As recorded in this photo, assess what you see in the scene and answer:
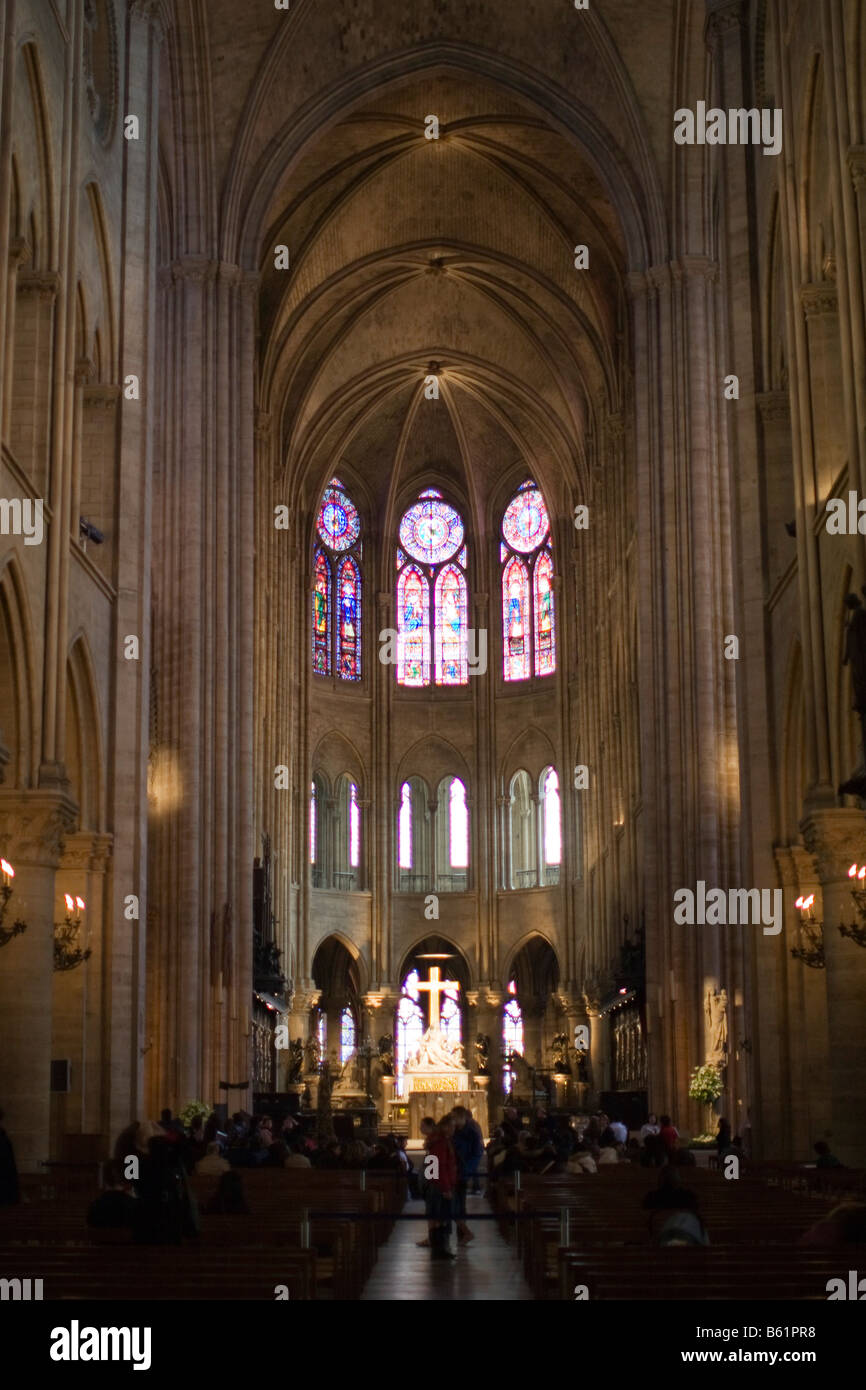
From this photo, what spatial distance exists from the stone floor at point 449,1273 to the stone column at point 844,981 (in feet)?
12.0

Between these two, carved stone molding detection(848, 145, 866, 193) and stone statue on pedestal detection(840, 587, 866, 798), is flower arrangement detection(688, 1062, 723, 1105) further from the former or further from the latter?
carved stone molding detection(848, 145, 866, 193)

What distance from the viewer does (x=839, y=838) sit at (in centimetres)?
1831

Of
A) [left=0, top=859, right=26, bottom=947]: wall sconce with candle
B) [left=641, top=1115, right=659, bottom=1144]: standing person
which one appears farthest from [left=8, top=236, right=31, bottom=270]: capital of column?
[left=641, top=1115, right=659, bottom=1144]: standing person

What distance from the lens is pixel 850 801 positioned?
1858 centimetres

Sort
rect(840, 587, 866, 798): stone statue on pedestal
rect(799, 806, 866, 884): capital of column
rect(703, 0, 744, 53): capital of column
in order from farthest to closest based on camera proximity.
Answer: rect(703, 0, 744, 53): capital of column < rect(799, 806, 866, 884): capital of column < rect(840, 587, 866, 798): stone statue on pedestal

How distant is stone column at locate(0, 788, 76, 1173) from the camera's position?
18281 mm

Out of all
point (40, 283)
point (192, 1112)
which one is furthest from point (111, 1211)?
point (192, 1112)

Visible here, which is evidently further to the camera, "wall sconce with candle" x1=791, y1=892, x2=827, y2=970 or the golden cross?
the golden cross

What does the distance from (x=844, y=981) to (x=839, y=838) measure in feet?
4.82

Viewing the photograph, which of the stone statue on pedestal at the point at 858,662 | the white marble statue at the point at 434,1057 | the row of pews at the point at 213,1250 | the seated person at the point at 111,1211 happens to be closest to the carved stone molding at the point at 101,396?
the row of pews at the point at 213,1250

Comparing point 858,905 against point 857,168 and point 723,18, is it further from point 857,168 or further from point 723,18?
point 723,18

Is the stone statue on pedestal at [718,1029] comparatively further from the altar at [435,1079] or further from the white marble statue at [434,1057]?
the white marble statue at [434,1057]

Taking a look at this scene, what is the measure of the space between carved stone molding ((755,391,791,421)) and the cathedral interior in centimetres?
7
